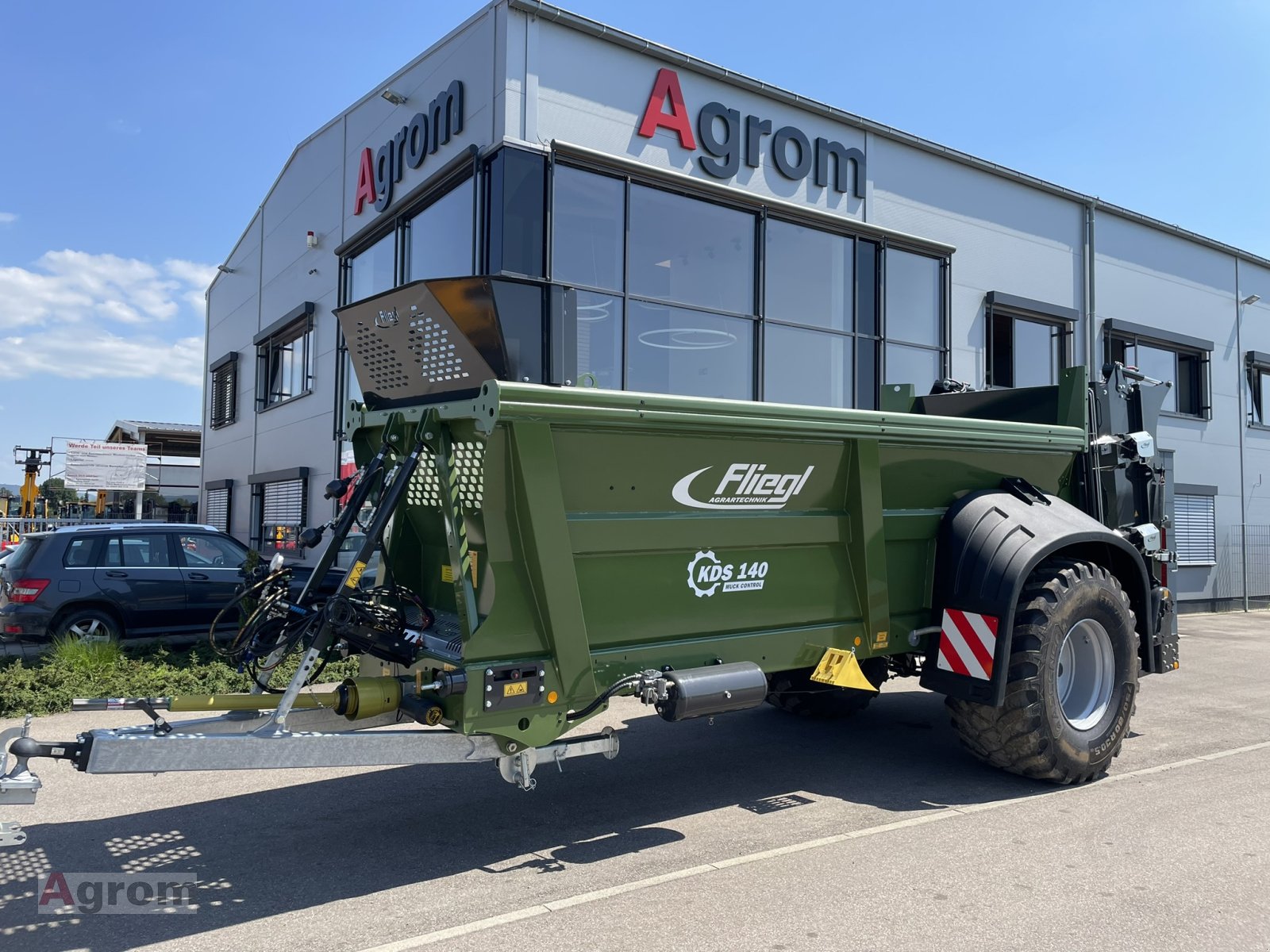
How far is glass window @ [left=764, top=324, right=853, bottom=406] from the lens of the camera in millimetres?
12266

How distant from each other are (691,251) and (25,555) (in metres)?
8.13

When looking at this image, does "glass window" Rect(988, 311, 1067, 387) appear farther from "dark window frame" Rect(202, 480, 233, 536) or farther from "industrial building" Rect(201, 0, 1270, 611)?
"dark window frame" Rect(202, 480, 233, 536)

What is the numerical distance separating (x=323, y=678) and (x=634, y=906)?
575 centimetres

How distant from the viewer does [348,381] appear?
45.3ft

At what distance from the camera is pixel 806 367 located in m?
12.7

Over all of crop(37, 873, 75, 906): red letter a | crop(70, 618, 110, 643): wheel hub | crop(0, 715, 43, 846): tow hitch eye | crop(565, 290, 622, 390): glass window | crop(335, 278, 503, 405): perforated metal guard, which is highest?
crop(565, 290, 622, 390): glass window

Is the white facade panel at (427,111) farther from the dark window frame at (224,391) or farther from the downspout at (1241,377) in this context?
the downspout at (1241,377)

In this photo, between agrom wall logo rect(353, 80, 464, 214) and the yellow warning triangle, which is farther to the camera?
agrom wall logo rect(353, 80, 464, 214)

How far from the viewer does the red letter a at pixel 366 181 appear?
42.9 feet

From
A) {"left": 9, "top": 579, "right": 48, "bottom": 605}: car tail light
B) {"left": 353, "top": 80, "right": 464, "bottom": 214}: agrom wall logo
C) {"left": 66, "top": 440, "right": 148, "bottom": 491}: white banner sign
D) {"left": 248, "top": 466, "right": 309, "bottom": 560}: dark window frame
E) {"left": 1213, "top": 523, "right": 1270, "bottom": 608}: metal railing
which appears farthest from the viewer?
{"left": 66, "top": 440, "right": 148, "bottom": 491}: white banner sign

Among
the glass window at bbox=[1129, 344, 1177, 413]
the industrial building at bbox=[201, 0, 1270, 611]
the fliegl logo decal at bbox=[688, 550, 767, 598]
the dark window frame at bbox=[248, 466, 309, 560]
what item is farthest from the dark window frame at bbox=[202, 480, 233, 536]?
the glass window at bbox=[1129, 344, 1177, 413]

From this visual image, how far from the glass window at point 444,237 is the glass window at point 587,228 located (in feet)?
3.25

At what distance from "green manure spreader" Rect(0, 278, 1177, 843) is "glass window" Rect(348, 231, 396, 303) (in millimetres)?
7959

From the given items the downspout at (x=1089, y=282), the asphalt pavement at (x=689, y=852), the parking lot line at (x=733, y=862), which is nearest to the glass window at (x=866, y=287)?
the downspout at (x=1089, y=282)
